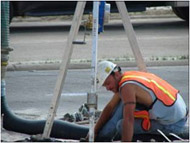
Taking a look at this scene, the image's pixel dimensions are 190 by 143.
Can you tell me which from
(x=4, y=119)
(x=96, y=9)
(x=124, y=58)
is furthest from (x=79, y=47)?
(x=96, y=9)

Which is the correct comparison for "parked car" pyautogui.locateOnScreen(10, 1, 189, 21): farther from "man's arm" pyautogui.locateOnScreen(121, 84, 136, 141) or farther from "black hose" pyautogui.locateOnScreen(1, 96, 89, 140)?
"man's arm" pyautogui.locateOnScreen(121, 84, 136, 141)

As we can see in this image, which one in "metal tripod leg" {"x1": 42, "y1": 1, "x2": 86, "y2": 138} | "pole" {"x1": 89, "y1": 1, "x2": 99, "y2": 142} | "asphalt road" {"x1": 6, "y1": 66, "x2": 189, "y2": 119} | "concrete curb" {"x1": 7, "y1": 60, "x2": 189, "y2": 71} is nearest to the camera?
"pole" {"x1": 89, "y1": 1, "x2": 99, "y2": 142}

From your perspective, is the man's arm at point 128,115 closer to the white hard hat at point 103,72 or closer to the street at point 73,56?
the white hard hat at point 103,72

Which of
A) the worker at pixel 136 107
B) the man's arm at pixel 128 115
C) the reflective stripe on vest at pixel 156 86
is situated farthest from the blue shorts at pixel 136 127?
the man's arm at pixel 128 115

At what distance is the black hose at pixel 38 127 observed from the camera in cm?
646

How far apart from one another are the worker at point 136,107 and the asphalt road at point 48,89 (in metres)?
1.69

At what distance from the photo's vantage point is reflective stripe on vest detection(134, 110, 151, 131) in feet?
19.6

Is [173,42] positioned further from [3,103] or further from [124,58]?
[3,103]

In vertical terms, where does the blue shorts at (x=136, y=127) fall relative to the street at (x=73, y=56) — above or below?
below

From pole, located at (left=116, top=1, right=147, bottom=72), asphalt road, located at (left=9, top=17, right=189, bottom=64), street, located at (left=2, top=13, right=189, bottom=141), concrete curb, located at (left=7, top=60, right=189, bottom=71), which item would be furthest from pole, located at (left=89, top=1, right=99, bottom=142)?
asphalt road, located at (left=9, top=17, right=189, bottom=64)

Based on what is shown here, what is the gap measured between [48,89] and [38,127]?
299 cm

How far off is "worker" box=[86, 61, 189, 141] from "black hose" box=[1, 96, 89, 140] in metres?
0.31

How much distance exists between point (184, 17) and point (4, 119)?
11.0 metres

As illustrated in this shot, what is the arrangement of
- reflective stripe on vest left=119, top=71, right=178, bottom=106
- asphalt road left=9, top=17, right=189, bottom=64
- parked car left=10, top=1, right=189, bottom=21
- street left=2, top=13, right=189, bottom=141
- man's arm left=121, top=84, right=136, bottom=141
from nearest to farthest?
man's arm left=121, top=84, right=136, bottom=141 → reflective stripe on vest left=119, top=71, right=178, bottom=106 → street left=2, top=13, right=189, bottom=141 → asphalt road left=9, top=17, right=189, bottom=64 → parked car left=10, top=1, right=189, bottom=21
